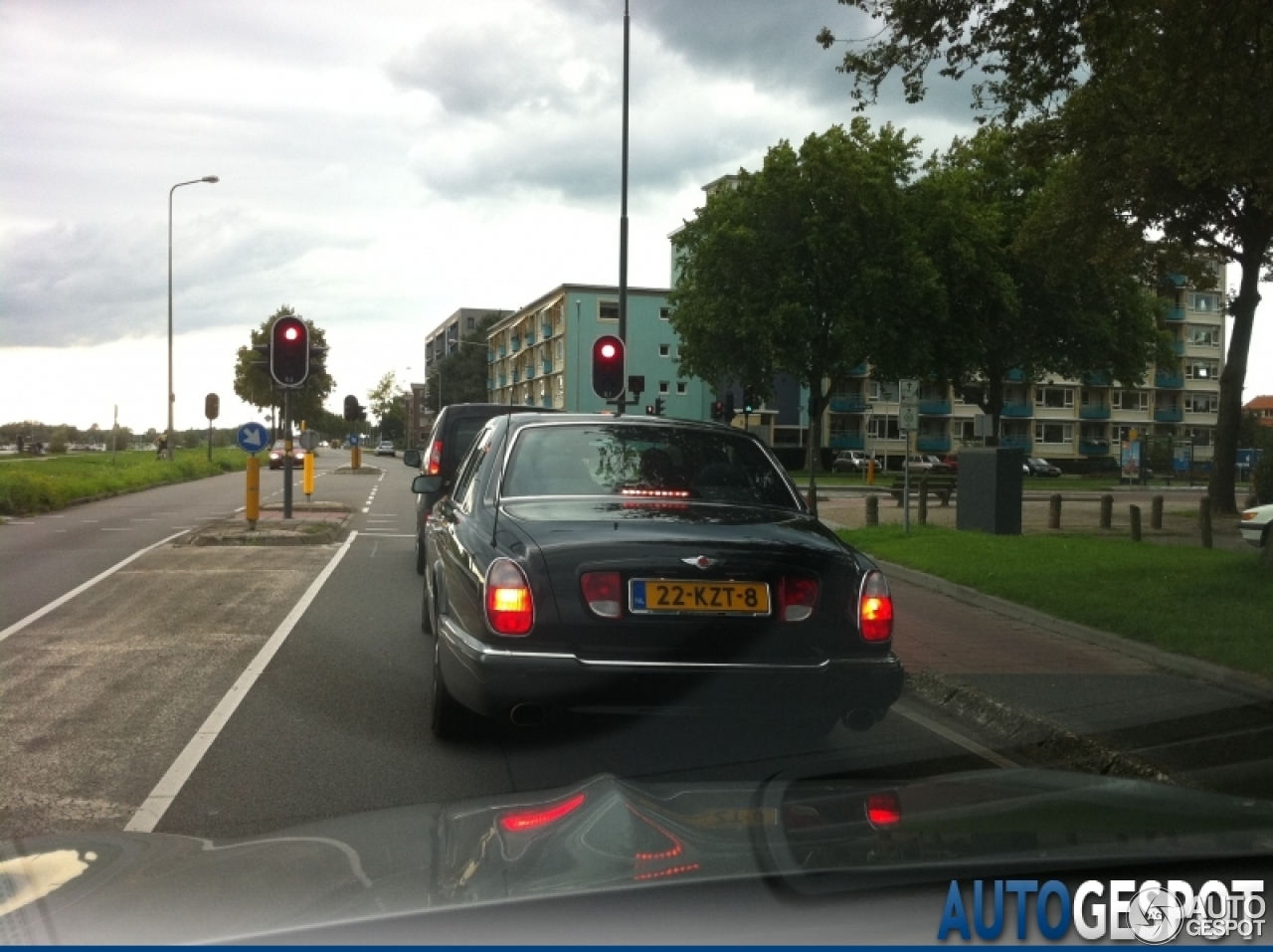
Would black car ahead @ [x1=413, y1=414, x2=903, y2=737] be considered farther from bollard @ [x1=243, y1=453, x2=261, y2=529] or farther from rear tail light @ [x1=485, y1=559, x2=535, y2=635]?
bollard @ [x1=243, y1=453, x2=261, y2=529]

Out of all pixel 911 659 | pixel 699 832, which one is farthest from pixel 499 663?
pixel 911 659

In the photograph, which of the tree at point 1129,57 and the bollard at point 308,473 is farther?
the bollard at point 308,473

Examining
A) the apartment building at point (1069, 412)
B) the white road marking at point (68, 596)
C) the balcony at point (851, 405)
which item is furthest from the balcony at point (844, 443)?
the white road marking at point (68, 596)

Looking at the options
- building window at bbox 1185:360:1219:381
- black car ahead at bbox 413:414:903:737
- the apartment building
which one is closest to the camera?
black car ahead at bbox 413:414:903:737

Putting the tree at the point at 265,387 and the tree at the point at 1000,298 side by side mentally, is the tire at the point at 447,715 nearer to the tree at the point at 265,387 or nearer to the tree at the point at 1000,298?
the tree at the point at 1000,298

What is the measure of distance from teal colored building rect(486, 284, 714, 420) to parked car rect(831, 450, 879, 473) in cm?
881

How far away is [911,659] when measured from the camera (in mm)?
8570

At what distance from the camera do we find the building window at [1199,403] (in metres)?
97.5

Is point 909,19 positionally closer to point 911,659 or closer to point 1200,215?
point 911,659

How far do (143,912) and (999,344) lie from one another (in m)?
48.6

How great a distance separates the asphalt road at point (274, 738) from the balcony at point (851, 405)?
7707 cm

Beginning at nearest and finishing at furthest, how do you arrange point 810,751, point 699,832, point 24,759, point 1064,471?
1. point 699,832
2. point 24,759
3. point 810,751
4. point 1064,471

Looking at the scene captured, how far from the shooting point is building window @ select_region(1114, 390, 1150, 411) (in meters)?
93.4

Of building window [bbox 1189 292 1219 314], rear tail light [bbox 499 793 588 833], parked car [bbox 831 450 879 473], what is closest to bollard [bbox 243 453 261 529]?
rear tail light [bbox 499 793 588 833]
